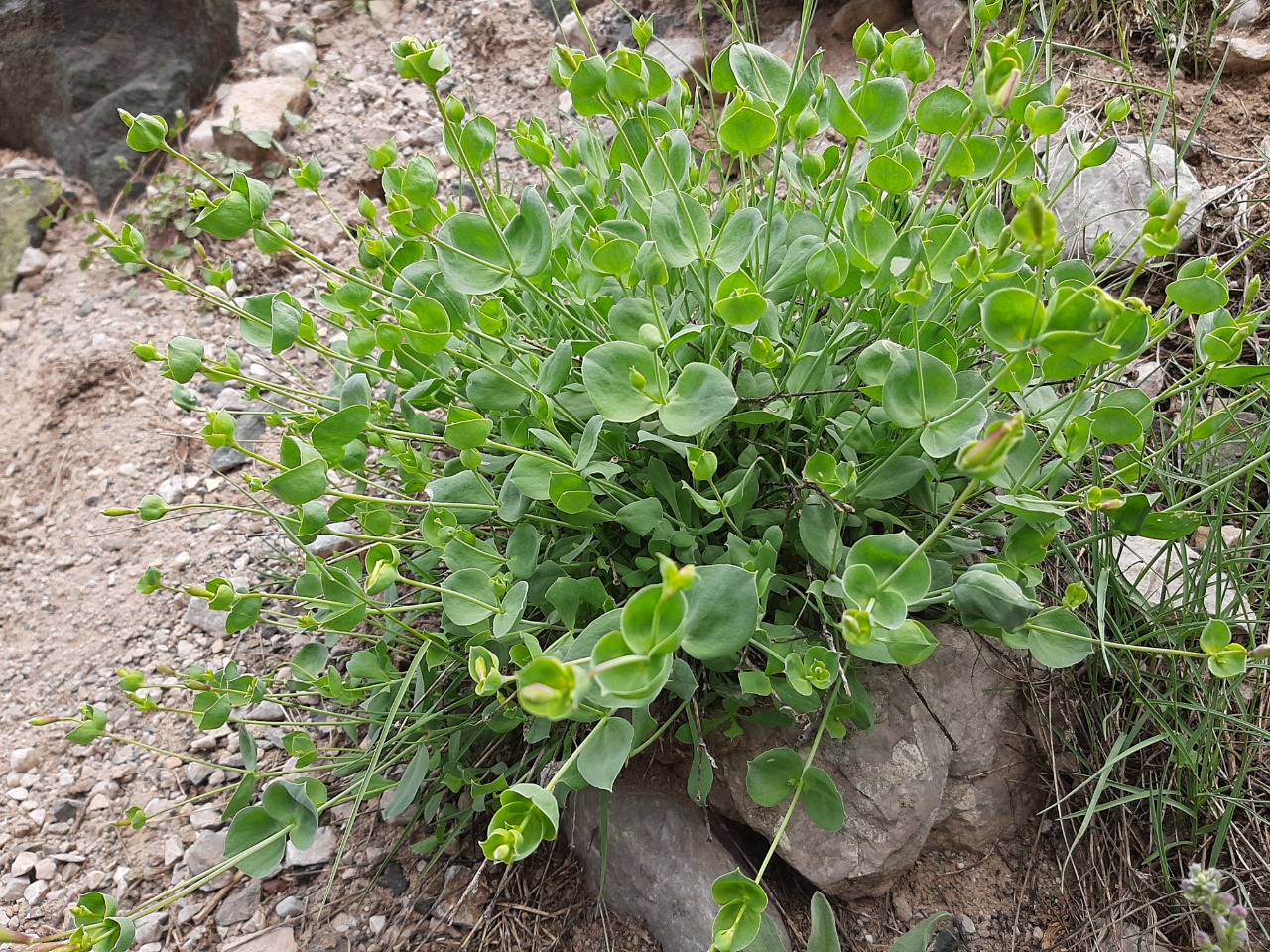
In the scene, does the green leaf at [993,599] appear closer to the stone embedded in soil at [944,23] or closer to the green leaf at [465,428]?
the green leaf at [465,428]

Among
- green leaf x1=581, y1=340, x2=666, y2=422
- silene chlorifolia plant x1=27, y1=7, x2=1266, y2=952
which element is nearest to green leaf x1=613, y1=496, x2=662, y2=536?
silene chlorifolia plant x1=27, y1=7, x2=1266, y2=952

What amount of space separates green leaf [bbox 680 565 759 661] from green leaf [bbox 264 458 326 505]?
0.43 meters

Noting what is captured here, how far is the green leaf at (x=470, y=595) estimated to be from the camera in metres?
1.00

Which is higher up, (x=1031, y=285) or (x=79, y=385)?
(x=1031, y=285)

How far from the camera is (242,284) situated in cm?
233

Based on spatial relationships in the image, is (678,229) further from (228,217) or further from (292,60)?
(292,60)

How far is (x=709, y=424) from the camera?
2.93ft

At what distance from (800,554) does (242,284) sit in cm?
182

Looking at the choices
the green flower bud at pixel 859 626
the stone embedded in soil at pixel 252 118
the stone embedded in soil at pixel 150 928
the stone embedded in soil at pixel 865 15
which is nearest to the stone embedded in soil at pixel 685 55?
the stone embedded in soil at pixel 865 15

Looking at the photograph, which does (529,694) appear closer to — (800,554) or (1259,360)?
(800,554)

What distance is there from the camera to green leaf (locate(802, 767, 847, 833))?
1032 mm

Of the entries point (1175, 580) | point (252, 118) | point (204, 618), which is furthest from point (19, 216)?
point (1175, 580)

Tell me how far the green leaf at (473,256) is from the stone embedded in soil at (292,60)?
2.25 m

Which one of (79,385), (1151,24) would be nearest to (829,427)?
(1151,24)
